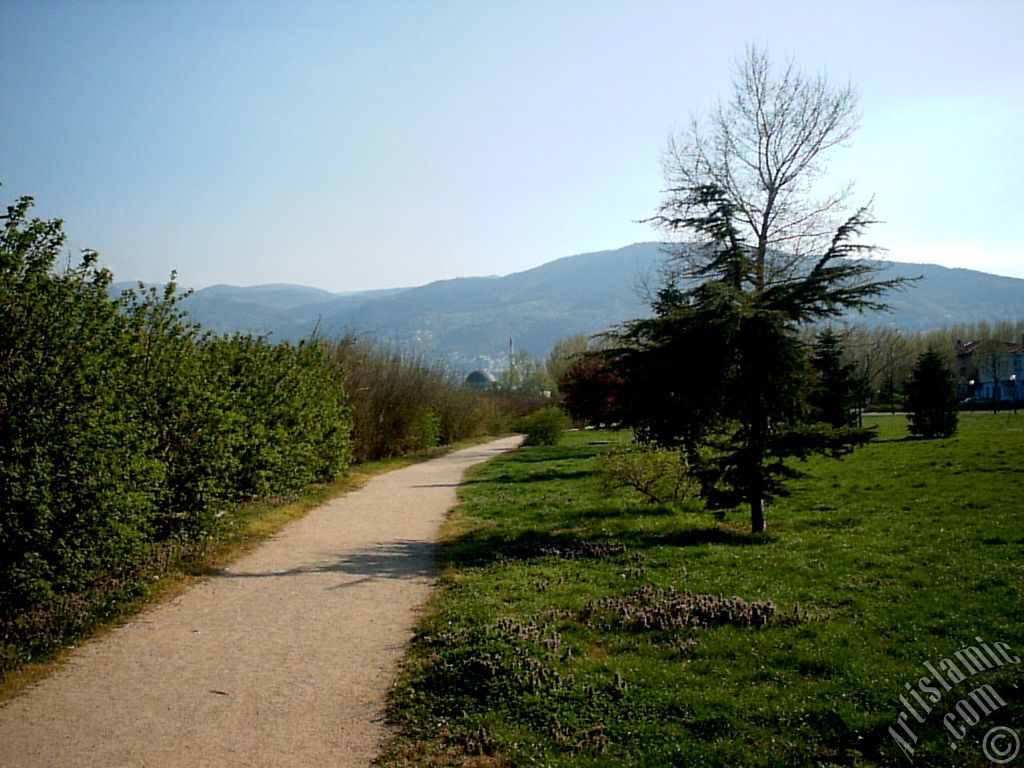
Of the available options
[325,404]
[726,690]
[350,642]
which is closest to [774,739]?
[726,690]

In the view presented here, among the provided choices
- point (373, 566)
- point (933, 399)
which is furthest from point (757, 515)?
point (933, 399)

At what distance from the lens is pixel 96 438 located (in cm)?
730

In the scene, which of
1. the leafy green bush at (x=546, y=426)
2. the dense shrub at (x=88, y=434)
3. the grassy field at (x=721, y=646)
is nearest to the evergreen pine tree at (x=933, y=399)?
the leafy green bush at (x=546, y=426)

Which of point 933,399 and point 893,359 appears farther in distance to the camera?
point 893,359

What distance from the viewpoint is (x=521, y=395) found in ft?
226

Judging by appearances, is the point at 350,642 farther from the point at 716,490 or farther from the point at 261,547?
the point at 716,490

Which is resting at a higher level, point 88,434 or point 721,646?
point 88,434

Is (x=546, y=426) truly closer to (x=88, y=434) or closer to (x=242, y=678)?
(x=88, y=434)

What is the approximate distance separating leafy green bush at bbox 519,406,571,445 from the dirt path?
1067 inches

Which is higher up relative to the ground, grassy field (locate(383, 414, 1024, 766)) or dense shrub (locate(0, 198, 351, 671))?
dense shrub (locate(0, 198, 351, 671))

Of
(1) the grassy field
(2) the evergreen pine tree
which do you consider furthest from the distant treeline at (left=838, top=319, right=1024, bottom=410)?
(1) the grassy field

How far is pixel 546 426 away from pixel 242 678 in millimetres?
31797

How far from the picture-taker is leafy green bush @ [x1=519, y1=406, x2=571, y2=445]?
3762 centimetres

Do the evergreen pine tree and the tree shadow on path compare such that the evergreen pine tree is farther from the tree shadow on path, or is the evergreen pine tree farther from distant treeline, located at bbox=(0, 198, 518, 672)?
distant treeline, located at bbox=(0, 198, 518, 672)
